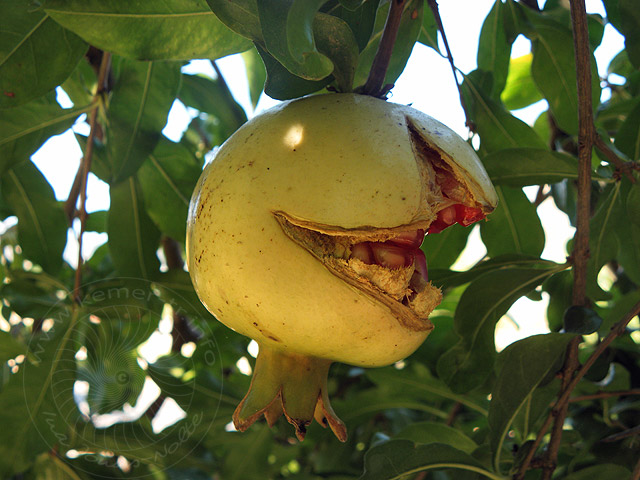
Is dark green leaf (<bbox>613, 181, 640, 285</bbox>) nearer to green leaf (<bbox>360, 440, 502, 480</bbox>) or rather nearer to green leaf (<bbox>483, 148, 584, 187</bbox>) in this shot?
green leaf (<bbox>483, 148, 584, 187</bbox>)

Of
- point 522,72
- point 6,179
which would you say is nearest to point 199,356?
point 6,179

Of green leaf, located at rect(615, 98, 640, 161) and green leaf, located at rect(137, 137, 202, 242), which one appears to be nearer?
green leaf, located at rect(615, 98, 640, 161)

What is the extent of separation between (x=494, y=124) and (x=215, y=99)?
2.27 ft

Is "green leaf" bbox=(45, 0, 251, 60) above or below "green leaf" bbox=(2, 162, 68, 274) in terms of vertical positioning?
above

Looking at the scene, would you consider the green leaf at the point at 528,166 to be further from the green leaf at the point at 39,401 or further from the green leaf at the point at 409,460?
the green leaf at the point at 39,401

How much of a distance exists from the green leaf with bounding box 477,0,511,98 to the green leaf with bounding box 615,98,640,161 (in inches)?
14.1

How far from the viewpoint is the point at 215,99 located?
153 centimetres

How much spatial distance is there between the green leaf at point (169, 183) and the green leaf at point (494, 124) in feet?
2.23

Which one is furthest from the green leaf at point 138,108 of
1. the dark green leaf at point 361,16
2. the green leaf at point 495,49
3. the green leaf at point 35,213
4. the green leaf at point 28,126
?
the green leaf at point 495,49

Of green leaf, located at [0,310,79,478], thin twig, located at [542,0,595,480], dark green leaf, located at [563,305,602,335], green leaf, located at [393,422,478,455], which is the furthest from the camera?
green leaf, located at [393,422,478,455]

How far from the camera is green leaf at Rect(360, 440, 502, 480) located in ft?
3.33

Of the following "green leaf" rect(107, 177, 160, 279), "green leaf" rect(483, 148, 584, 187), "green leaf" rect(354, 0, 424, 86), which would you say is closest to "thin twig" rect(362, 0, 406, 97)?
"green leaf" rect(354, 0, 424, 86)

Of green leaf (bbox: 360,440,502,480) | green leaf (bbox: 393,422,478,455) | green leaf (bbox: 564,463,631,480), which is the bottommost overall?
green leaf (bbox: 393,422,478,455)

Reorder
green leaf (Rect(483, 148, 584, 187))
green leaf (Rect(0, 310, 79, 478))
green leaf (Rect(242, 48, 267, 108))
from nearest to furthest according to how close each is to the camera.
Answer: green leaf (Rect(483, 148, 584, 187)), green leaf (Rect(0, 310, 79, 478)), green leaf (Rect(242, 48, 267, 108))
